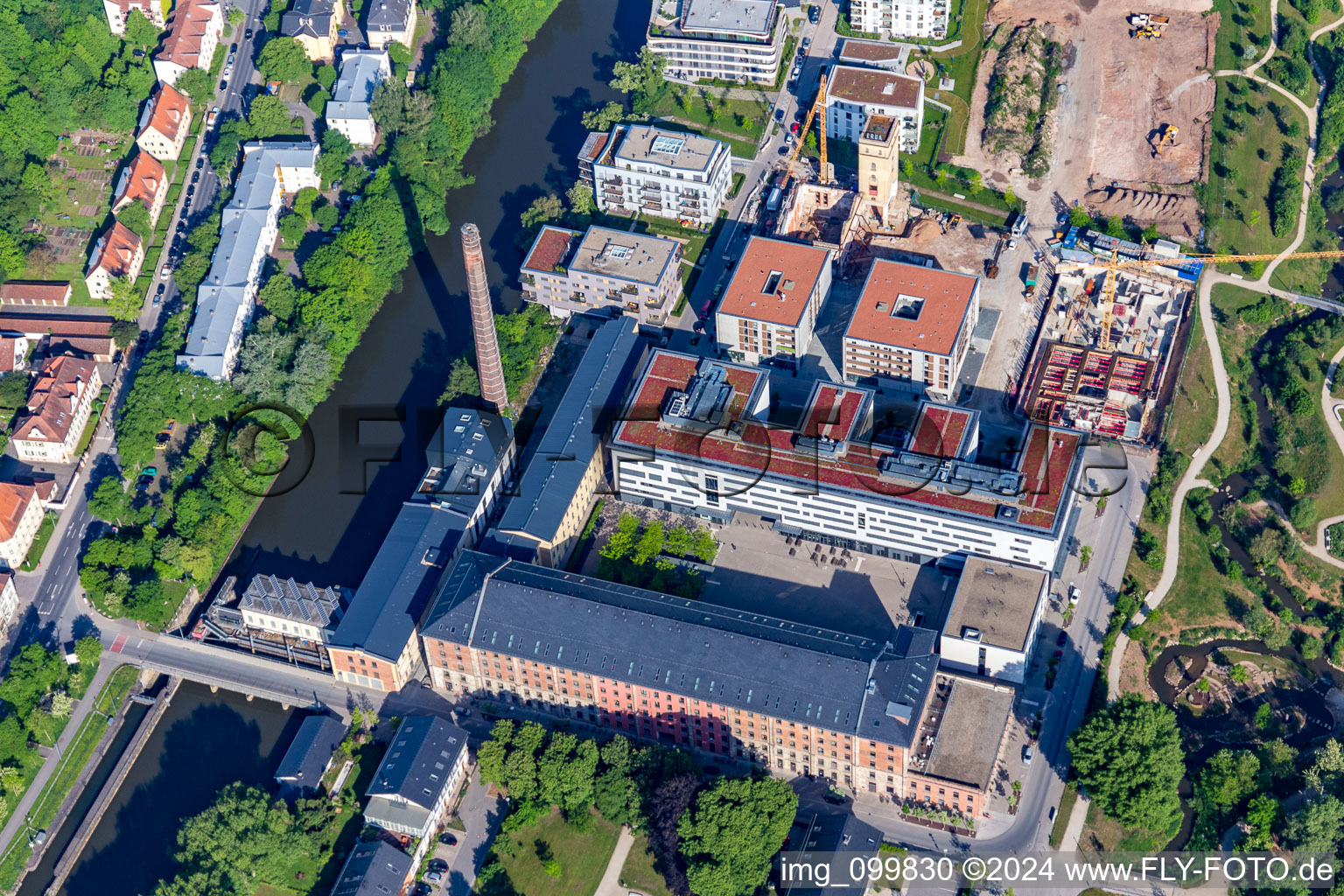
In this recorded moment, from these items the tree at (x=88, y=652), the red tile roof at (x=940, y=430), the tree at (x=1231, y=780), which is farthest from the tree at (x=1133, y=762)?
the tree at (x=88, y=652)

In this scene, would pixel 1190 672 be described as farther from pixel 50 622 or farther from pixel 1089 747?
pixel 50 622

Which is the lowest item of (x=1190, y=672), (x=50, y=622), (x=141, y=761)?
(x=141, y=761)

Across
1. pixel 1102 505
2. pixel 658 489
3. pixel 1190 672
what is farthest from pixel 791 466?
pixel 1190 672

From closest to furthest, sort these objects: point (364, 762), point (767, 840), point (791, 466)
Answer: point (767, 840) → point (364, 762) → point (791, 466)

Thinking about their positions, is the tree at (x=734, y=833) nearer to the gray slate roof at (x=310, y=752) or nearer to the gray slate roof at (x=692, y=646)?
the gray slate roof at (x=692, y=646)

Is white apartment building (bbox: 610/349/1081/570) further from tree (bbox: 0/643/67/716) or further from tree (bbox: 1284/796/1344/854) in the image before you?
tree (bbox: 0/643/67/716)
